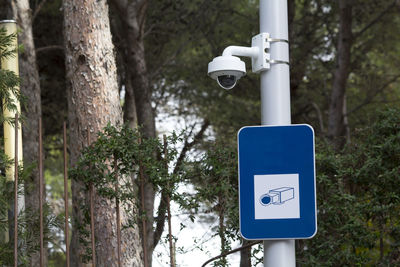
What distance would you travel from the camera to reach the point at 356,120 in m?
16.9

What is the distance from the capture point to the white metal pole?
405cm

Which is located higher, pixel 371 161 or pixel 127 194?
pixel 371 161

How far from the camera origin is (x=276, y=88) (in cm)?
421

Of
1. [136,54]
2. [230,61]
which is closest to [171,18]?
→ [136,54]

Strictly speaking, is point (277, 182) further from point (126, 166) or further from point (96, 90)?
point (96, 90)

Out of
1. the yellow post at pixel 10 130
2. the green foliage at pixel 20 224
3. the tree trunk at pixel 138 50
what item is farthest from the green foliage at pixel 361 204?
the tree trunk at pixel 138 50

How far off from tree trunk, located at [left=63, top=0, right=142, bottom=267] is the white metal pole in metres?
2.88

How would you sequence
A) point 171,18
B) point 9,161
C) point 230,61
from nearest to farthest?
point 230,61
point 9,161
point 171,18

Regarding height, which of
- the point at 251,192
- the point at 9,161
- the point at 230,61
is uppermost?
the point at 230,61

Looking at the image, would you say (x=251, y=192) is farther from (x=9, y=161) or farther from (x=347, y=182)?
(x=347, y=182)

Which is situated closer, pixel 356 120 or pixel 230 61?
pixel 230 61

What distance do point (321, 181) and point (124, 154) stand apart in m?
2.63

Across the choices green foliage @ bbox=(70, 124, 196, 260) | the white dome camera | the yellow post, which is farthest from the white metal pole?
the yellow post

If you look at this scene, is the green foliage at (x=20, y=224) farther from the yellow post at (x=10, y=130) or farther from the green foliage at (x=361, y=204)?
the green foliage at (x=361, y=204)
